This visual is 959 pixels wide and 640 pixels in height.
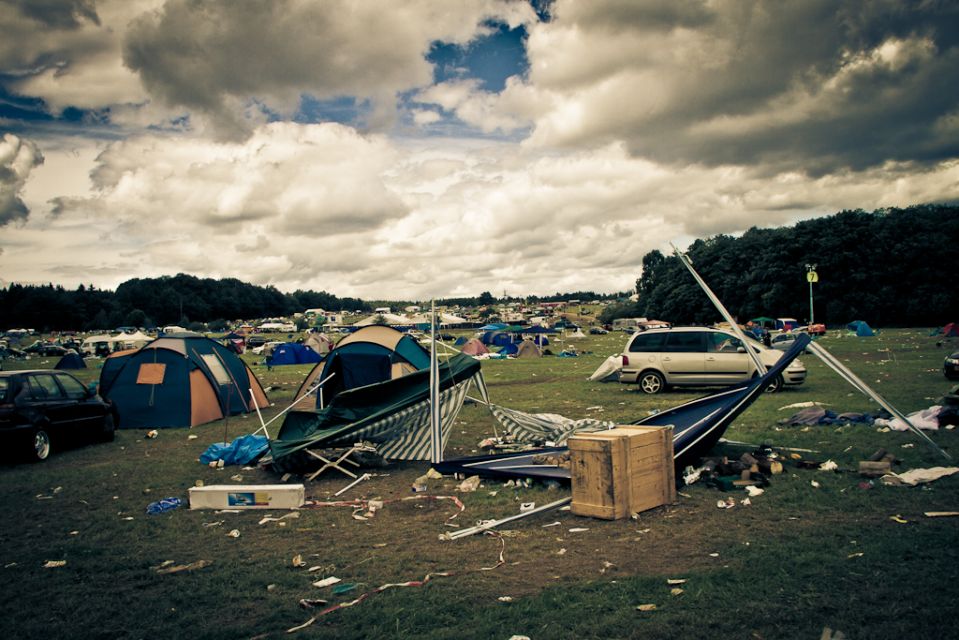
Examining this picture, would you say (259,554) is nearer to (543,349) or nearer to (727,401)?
(727,401)

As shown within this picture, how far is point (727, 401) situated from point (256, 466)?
808 cm

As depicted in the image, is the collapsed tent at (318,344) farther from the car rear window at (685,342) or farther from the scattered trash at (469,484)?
the scattered trash at (469,484)

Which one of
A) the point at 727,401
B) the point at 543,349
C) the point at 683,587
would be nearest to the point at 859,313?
the point at 543,349

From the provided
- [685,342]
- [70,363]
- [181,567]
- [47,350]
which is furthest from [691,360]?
[47,350]

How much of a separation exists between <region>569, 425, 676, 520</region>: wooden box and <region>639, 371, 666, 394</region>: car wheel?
11725mm

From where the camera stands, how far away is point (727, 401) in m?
9.09

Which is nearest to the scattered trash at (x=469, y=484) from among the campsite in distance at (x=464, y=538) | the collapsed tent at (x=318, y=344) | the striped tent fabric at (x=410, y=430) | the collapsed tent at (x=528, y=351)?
the campsite in distance at (x=464, y=538)

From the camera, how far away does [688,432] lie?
8602mm

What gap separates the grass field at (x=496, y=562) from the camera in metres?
4.62

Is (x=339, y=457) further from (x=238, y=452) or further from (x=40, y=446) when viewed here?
(x=40, y=446)

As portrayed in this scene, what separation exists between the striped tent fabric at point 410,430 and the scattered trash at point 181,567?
3778mm

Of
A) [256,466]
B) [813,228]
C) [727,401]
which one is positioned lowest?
[256,466]

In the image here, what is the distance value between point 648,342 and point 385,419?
1123 cm

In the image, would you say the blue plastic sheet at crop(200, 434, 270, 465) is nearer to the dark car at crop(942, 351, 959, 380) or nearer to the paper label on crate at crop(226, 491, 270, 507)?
the paper label on crate at crop(226, 491, 270, 507)
